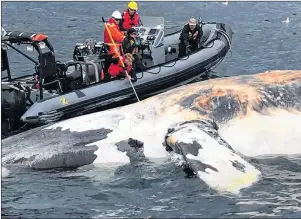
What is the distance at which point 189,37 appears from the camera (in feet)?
60.6

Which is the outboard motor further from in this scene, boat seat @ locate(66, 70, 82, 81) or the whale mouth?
the whale mouth

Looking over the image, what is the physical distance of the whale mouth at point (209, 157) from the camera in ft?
33.0

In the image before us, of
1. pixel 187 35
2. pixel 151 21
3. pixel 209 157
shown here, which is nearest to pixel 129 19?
pixel 151 21

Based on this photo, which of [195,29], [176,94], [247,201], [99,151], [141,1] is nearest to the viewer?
[247,201]

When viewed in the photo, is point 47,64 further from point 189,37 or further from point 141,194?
point 189,37

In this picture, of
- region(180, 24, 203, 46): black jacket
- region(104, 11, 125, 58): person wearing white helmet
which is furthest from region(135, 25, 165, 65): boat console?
region(104, 11, 125, 58): person wearing white helmet

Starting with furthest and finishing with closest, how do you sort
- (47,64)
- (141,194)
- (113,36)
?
(113,36) → (47,64) → (141,194)

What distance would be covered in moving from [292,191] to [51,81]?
7005 mm

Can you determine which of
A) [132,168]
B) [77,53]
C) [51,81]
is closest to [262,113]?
[132,168]

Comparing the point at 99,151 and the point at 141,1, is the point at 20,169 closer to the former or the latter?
the point at 99,151

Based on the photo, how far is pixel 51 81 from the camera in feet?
48.2

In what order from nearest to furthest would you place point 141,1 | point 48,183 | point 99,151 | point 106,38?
point 48,183 → point 99,151 → point 106,38 → point 141,1

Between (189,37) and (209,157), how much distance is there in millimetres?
8687

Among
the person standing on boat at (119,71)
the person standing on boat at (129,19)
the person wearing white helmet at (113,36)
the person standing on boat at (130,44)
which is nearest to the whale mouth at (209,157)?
the person standing on boat at (130,44)
